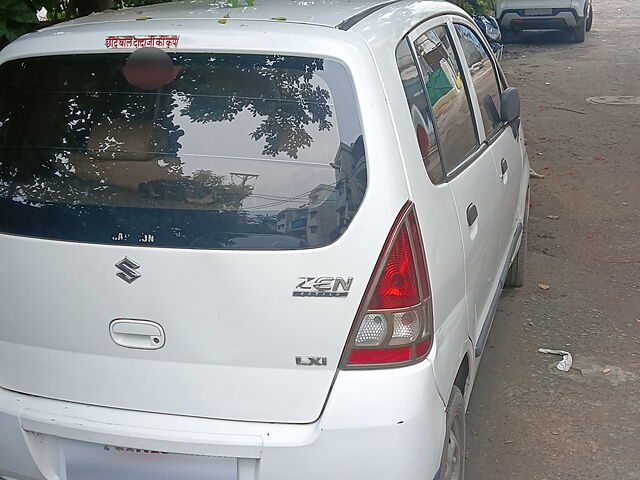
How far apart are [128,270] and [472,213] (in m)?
1.36

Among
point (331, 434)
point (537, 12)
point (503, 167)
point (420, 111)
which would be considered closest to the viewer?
point (331, 434)

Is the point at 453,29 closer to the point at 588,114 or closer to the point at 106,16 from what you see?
the point at 106,16

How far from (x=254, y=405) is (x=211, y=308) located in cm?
30

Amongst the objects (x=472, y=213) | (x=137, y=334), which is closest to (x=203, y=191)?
(x=137, y=334)

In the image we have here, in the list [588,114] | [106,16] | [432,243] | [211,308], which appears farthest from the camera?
[588,114]

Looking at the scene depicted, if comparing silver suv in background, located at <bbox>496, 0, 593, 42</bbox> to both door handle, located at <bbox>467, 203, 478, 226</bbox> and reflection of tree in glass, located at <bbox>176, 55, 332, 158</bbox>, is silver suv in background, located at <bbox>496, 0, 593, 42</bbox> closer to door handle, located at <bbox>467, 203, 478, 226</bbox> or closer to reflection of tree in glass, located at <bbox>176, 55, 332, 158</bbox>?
door handle, located at <bbox>467, 203, 478, 226</bbox>

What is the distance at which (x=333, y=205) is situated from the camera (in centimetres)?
229

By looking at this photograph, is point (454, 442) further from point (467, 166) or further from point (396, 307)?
point (467, 166)

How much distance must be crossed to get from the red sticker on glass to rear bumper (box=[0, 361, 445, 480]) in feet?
3.61

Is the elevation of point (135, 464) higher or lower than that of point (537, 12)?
higher

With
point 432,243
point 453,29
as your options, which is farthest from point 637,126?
point 432,243

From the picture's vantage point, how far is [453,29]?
12.1 feet

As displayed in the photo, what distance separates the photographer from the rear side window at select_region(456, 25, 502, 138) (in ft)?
12.7

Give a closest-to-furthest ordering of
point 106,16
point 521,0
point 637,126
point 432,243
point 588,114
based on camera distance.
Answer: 1. point 432,243
2. point 106,16
3. point 637,126
4. point 588,114
5. point 521,0
